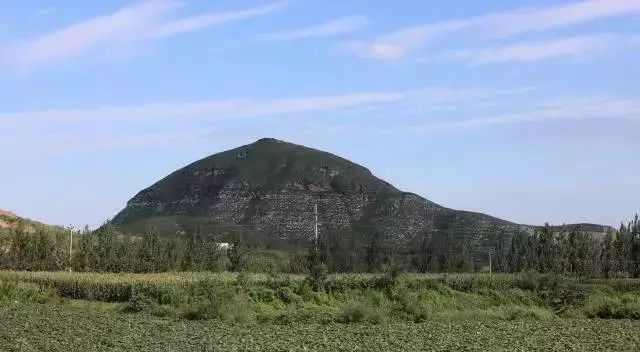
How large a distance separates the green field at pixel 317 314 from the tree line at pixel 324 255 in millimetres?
4191

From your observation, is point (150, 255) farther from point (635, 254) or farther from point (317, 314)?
point (635, 254)

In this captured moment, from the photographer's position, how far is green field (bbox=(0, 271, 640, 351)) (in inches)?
700

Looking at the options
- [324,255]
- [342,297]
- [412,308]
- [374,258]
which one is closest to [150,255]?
[324,255]

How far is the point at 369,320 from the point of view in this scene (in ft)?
77.8

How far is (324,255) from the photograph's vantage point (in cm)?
4294

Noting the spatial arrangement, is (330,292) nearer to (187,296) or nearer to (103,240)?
(187,296)

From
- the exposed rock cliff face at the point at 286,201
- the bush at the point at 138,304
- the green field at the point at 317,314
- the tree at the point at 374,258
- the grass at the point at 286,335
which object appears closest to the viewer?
the grass at the point at 286,335

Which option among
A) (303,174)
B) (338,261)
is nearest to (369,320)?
(338,261)

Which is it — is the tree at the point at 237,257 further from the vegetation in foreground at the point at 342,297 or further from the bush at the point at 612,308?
the bush at the point at 612,308

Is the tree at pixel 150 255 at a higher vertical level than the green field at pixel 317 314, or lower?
higher

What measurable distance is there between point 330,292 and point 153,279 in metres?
6.86

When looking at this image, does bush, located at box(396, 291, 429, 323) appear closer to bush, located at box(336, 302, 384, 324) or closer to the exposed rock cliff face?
bush, located at box(336, 302, 384, 324)

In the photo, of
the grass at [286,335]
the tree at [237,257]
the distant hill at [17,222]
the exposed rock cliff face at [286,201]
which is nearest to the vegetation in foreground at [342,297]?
the grass at [286,335]

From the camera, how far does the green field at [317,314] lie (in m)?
17.8
